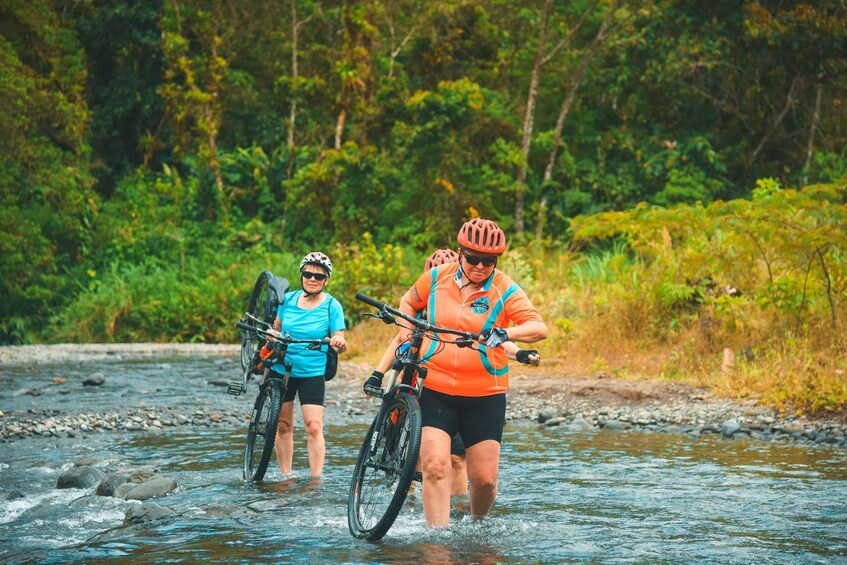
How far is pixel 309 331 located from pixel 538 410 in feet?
19.0

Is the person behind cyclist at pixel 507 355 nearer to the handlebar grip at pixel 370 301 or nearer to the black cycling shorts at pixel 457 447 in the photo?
the black cycling shorts at pixel 457 447

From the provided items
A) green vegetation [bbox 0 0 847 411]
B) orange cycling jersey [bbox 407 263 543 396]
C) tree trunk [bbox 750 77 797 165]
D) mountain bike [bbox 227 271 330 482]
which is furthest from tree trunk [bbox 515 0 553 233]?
orange cycling jersey [bbox 407 263 543 396]

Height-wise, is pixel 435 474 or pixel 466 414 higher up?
pixel 466 414

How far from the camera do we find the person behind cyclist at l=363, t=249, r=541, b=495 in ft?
18.7

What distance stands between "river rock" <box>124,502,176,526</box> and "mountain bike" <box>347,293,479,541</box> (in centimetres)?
156

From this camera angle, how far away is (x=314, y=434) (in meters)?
8.54

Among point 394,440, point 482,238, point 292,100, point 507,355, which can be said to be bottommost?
point 394,440

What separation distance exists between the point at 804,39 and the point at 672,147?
14.0 ft

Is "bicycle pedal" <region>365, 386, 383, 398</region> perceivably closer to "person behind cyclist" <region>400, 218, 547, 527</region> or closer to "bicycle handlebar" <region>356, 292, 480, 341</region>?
"person behind cyclist" <region>400, 218, 547, 527</region>

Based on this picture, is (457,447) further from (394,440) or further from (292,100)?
(292,100)

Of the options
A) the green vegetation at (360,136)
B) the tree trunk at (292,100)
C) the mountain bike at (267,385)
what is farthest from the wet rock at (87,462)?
the tree trunk at (292,100)

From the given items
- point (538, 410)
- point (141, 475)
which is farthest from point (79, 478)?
point (538, 410)

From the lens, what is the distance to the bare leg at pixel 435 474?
5855 millimetres

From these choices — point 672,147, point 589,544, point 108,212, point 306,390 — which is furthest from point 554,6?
point 589,544
